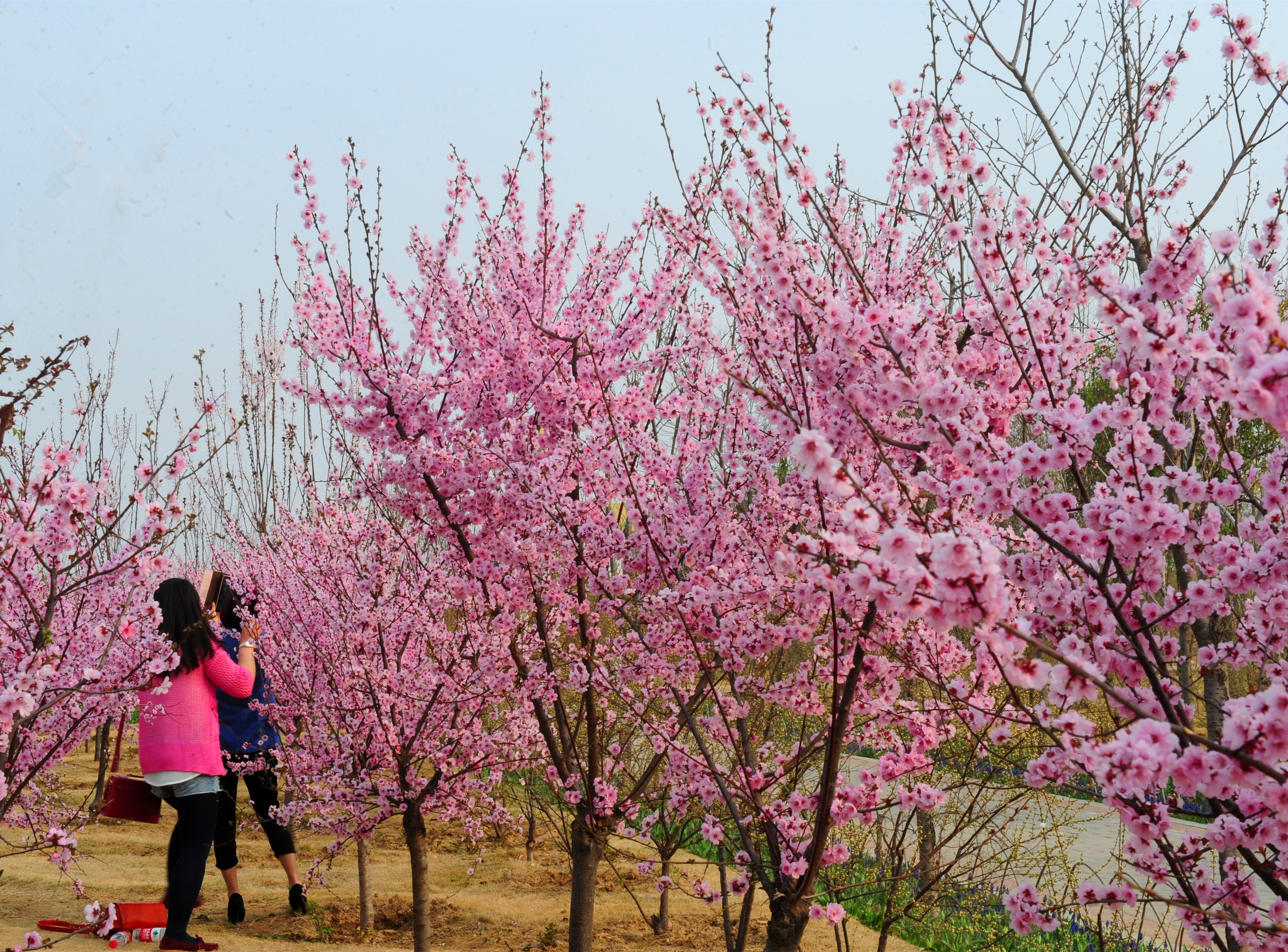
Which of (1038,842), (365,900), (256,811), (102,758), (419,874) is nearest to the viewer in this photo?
(419,874)

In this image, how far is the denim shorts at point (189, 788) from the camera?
199 inches

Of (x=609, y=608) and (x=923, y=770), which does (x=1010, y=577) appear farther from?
(x=609, y=608)

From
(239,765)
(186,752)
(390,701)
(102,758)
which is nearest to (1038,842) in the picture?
(390,701)

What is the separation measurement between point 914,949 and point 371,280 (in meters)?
4.99

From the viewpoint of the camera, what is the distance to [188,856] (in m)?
4.97

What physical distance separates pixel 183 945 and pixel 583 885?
7.36 ft

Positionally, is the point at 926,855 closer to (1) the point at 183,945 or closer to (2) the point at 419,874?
(2) the point at 419,874

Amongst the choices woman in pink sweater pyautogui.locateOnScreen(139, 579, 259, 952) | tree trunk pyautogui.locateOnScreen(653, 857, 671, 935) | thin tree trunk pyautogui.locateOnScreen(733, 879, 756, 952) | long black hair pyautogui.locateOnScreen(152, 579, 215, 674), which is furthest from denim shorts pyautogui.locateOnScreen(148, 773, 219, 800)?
thin tree trunk pyautogui.locateOnScreen(733, 879, 756, 952)

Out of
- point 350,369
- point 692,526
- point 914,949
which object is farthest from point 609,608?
point 914,949

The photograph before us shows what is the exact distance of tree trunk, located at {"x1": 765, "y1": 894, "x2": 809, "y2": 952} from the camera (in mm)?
3012

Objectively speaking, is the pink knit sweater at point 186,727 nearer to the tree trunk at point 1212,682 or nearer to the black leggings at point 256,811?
the black leggings at point 256,811

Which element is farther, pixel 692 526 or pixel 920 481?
pixel 692 526

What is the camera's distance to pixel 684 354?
4703 millimetres

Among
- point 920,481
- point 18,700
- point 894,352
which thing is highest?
point 894,352
